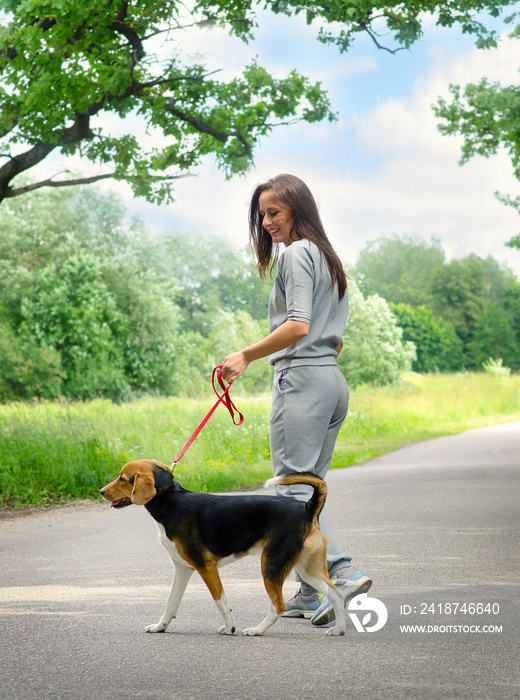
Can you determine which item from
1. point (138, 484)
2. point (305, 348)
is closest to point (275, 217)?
point (305, 348)

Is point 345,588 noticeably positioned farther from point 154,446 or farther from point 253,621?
point 154,446

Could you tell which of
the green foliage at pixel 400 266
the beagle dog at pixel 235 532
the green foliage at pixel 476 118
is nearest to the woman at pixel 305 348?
the beagle dog at pixel 235 532

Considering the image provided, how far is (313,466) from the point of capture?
4.29 metres

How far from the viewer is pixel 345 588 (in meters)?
4.25

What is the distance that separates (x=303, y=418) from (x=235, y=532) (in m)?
0.68

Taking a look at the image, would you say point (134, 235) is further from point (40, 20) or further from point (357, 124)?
point (357, 124)

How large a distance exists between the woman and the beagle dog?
0.68ft

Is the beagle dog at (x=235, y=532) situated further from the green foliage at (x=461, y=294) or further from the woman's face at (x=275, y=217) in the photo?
the green foliage at (x=461, y=294)

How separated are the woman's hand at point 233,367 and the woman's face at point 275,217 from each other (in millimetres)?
791

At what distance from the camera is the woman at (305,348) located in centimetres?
420

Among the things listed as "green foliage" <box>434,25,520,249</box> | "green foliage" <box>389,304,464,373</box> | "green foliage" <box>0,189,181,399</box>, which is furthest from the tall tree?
"green foliage" <box>389,304,464,373</box>

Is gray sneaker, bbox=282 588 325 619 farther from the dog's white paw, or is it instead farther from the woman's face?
the woman's face

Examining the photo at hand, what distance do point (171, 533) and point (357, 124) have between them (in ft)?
436

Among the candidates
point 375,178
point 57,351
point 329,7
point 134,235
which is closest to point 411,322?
point 134,235
